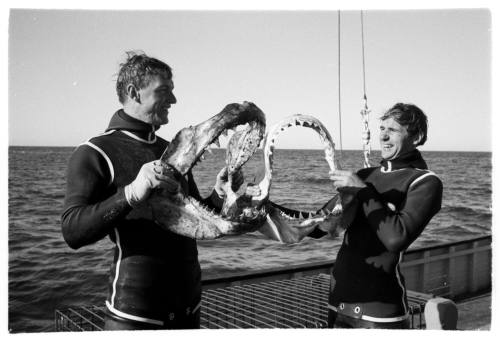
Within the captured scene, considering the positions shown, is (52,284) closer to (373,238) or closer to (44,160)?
(44,160)

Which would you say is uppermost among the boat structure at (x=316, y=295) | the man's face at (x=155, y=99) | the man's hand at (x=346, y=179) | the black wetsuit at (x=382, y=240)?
the man's face at (x=155, y=99)

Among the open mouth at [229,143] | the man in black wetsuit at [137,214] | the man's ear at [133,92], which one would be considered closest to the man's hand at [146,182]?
the man in black wetsuit at [137,214]

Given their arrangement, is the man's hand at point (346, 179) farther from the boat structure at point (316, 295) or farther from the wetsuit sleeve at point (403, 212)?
the boat structure at point (316, 295)

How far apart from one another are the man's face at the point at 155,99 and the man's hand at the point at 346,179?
2.92 ft

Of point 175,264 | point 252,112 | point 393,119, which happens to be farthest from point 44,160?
point 393,119

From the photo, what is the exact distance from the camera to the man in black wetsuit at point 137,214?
230 centimetres

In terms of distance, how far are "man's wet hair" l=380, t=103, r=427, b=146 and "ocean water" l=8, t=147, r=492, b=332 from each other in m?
0.27

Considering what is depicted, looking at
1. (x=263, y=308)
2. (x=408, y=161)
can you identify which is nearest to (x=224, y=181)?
(x=408, y=161)

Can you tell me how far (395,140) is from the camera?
2.74 metres

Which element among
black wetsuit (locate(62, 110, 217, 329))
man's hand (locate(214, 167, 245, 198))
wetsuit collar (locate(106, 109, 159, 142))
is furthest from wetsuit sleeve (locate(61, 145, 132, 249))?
man's hand (locate(214, 167, 245, 198))

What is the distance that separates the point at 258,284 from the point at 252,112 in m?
1.85

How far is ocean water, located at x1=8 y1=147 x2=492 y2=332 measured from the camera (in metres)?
2.85

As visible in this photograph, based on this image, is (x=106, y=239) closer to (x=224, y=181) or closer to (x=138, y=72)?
(x=224, y=181)

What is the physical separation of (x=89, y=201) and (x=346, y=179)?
3.99 ft
